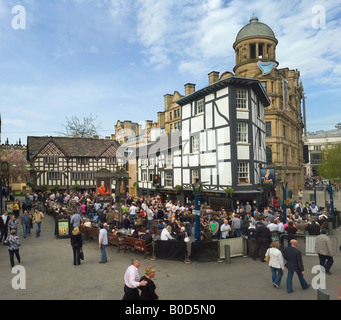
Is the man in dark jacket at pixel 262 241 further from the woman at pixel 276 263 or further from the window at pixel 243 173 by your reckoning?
the window at pixel 243 173

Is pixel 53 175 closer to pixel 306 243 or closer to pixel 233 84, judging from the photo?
pixel 233 84

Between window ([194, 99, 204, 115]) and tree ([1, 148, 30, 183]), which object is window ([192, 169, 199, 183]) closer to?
window ([194, 99, 204, 115])

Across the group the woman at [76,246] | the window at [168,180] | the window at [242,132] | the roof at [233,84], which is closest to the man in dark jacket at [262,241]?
the woman at [76,246]

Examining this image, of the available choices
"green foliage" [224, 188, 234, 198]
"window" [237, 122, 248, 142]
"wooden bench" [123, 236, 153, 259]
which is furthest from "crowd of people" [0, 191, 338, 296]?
"window" [237, 122, 248, 142]

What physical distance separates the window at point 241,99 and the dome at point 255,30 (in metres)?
15.3

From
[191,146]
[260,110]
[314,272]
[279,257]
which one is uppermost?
[260,110]

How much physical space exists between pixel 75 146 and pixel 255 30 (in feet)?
106

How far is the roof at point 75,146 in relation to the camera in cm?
4410

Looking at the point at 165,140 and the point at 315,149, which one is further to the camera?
the point at 315,149

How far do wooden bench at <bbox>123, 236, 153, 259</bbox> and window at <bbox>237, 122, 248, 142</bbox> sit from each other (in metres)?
15.1

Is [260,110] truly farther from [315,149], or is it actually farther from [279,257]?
[315,149]
